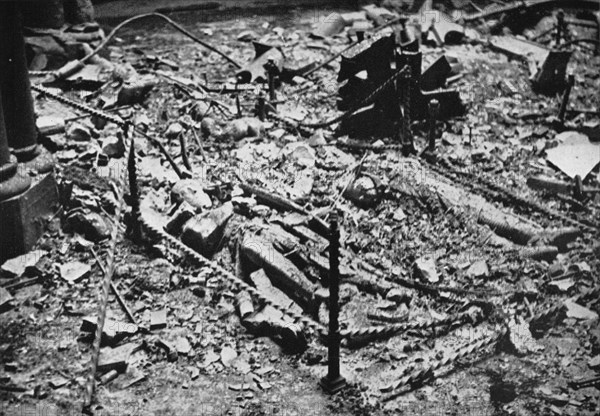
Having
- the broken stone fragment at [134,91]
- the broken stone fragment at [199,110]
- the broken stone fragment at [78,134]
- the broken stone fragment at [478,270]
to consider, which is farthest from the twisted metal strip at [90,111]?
the broken stone fragment at [478,270]

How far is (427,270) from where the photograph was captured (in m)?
5.82

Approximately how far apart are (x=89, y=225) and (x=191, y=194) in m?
0.95

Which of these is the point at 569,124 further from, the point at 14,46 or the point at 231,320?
the point at 14,46

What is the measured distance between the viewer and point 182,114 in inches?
329

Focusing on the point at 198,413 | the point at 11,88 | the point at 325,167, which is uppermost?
the point at 11,88

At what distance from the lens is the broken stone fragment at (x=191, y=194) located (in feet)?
21.1

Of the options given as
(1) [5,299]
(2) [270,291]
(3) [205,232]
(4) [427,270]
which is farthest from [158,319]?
(4) [427,270]

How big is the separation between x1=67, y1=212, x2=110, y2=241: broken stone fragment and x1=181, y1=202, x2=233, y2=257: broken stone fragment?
2.31ft

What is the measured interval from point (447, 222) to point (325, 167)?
4.82ft

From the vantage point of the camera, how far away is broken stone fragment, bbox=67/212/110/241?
6070 mm

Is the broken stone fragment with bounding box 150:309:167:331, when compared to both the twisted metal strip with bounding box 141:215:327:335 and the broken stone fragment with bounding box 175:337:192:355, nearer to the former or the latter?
the broken stone fragment with bounding box 175:337:192:355

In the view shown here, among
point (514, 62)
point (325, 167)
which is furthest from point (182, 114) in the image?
point (514, 62)

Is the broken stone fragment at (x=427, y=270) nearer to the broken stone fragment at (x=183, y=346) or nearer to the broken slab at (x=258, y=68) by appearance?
the broken stone fragment at (x=183, y=346)

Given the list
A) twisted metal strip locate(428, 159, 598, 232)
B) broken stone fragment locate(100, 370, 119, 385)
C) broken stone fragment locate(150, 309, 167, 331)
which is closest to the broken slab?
twisted metal strip locate(428, 159, 598, 232)
